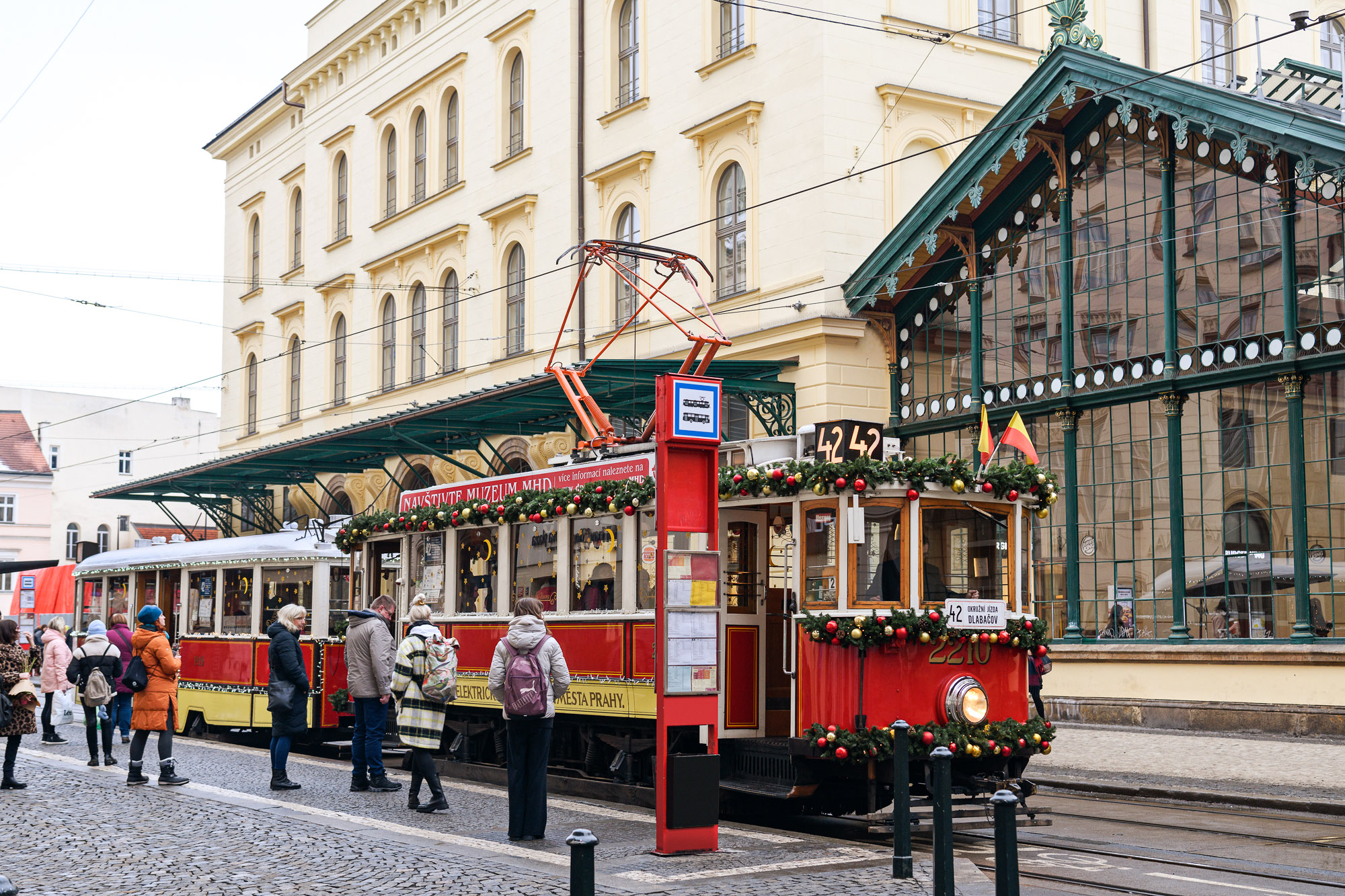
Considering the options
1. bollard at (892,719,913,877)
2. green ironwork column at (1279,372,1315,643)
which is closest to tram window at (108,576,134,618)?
green ironwork column at (1279,372,1315,643)

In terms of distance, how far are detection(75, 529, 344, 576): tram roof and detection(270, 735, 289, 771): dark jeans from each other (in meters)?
5.43

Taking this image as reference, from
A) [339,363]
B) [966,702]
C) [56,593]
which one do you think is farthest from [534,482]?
[339,363]

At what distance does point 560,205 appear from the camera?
28.5m

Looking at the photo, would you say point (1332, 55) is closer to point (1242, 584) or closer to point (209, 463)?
point (1242, 584)

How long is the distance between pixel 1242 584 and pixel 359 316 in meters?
22.8

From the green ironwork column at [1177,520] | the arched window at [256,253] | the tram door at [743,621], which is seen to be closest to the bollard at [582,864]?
the tram door at [743,621]

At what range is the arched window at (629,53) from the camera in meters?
27.2

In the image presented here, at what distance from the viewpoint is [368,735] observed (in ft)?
42.8

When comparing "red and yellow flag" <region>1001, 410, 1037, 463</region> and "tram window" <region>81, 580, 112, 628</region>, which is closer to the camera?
"red and yellow flag" <region>1001, 410, 1037, 463</region>

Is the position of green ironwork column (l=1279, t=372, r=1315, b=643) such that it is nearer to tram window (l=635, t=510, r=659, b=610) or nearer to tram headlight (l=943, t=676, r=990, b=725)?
tram headlight (l=943, t=676, r=990, b=725)

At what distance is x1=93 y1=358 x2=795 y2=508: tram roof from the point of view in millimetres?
22281

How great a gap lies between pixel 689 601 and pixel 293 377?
99.0ft

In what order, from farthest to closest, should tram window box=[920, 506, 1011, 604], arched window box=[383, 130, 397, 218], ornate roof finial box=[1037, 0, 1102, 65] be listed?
arched window box=[383, 130, 397, 218], ornate roof finial box=[1037, 0, 1102, 65], tram window box=[920, 506, 1011, 604]

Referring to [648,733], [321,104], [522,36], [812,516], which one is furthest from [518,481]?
[321,104]
